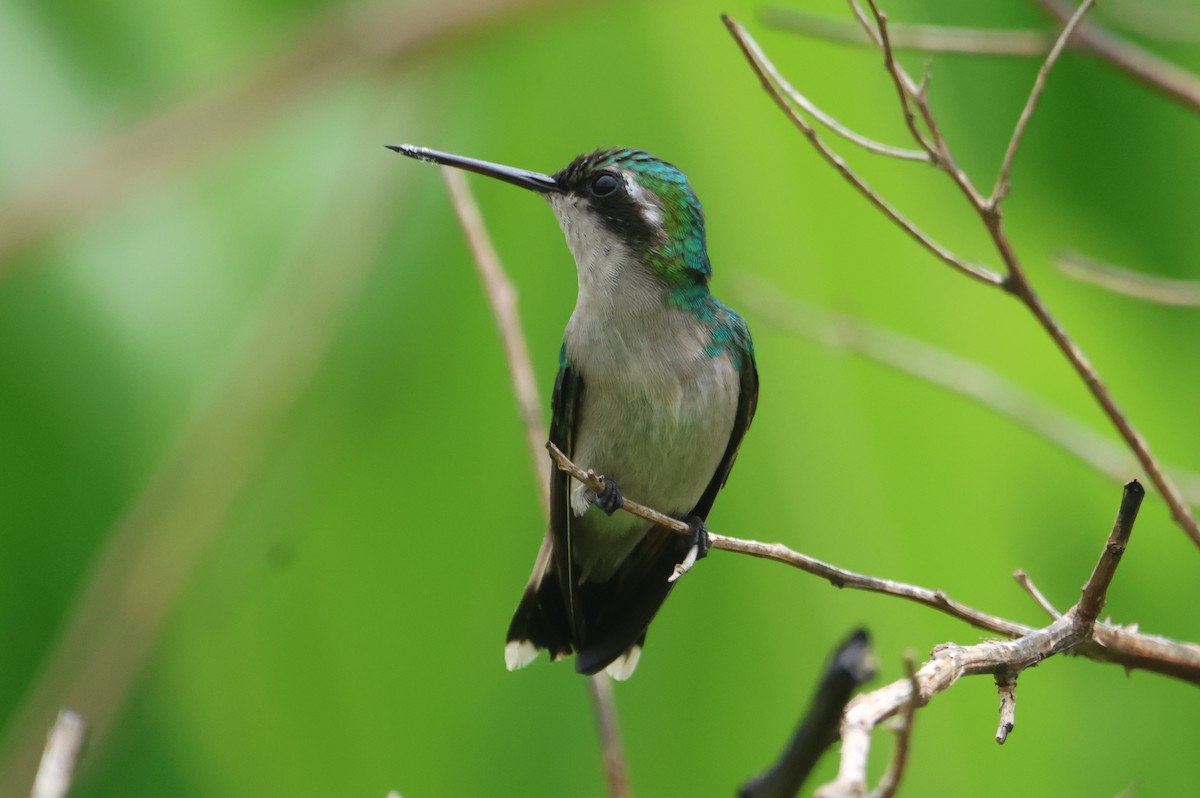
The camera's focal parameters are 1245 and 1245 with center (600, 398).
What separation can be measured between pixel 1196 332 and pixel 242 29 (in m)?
2.69

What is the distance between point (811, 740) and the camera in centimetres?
121

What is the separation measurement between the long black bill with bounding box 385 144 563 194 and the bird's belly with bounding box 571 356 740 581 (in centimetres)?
37

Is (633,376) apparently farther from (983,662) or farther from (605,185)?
(983,662)

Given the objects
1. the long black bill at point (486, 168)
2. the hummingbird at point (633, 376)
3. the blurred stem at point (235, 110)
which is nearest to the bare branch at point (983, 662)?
the hummingbird at point (633, 376)

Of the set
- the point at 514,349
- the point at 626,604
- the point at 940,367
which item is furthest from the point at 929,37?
the point at 626,604

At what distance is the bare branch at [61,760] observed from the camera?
127 centimetres

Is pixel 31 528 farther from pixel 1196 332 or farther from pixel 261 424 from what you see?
pixel 1196 332

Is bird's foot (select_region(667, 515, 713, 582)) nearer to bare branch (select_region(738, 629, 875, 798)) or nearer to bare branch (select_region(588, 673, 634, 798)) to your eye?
bare branch (select_region(588, 673, 634, 798))

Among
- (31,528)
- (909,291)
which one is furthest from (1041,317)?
(31,528)

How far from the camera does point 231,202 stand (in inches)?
104

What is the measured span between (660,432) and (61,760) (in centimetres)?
110

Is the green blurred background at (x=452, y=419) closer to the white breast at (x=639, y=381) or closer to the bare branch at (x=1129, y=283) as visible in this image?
the white breast at (x=639, y=381)

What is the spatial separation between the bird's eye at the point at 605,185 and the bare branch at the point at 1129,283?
2.48ft

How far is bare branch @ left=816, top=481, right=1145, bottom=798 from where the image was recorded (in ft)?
2.77
